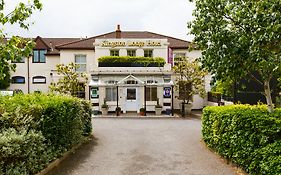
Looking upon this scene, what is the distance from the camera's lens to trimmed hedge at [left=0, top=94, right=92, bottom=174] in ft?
23.4

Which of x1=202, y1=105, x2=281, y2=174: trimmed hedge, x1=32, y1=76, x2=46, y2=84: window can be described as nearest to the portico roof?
x1=32, y1=76, x2=46, y2=84: window

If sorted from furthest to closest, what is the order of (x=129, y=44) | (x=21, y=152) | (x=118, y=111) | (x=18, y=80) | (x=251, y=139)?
(x=18, y=80) < (x=129, y=44) < (x=118, y=111) < (x=251, y=139) < (x=21, y=152)

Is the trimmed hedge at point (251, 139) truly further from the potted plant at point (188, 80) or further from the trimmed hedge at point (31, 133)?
the potted plant at point (188, 80)

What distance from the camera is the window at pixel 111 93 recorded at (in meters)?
31.7

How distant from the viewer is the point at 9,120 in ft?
26.3

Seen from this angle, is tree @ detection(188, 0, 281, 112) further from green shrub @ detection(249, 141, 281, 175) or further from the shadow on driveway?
the shadow on driveway

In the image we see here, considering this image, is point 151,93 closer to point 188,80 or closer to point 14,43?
point 188,80

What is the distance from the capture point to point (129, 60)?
1248 inches

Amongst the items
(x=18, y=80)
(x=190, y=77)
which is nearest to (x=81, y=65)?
(x=18, y=80)

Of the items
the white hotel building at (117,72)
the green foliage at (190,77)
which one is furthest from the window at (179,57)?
the green foliage at (190,77)

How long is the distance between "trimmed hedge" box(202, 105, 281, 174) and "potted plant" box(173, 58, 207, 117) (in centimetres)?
1885

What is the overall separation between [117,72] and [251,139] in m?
23.7

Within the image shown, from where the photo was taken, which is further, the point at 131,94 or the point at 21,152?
the point at 131,94

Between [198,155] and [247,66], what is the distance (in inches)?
166
